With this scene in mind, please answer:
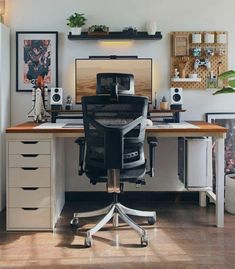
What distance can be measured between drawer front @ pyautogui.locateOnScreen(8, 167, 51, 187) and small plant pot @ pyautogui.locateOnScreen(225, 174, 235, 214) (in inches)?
64.2

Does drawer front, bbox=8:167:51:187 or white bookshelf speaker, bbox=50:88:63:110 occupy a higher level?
white bookshelf speaker, bbox=50:88:63:110

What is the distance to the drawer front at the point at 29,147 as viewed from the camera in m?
3.28

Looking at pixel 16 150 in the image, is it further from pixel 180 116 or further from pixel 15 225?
pixel 180 116

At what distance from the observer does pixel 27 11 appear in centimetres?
409

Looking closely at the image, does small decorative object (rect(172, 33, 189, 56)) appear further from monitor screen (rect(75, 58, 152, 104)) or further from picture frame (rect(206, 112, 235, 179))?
picture frame (rect(206, 112, 235, 179))

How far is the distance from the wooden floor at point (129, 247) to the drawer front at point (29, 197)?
0.22 meters

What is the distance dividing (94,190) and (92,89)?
101cm

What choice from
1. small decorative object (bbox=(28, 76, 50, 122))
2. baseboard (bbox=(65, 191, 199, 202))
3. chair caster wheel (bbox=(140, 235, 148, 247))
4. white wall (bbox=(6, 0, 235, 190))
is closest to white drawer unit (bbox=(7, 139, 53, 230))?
small decorative object (bbox=(28, 76, 50, 122))

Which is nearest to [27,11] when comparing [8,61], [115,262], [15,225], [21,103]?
[8,61]

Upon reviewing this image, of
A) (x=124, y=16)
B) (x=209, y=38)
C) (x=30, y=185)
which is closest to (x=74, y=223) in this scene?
(x=30, y=185)

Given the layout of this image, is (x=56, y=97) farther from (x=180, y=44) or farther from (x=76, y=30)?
(x=180, y=44)

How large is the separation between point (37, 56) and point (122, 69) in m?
0.84

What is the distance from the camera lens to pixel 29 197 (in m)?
3.29

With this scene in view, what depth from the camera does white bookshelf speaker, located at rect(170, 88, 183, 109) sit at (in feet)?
13.1
